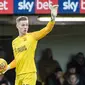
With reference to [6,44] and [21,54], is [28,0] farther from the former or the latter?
[21,54]

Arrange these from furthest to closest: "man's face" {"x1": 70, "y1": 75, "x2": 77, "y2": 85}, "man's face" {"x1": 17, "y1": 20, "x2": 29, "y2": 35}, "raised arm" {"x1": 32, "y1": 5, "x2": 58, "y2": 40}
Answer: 1. "man's face" {"x1": 70, "y1": 75, "x2": 77, "y2": 85}
2. "man's face" {"x1": 17, "y1": 20, "x2": 29, "y2": 35}
3. "raised arm" {"x1": 32, "y1": 5, "x2": 58, "y2": 40}

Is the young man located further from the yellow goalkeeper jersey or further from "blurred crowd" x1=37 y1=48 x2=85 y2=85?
"blurred crowd" x1=37 y1=48 x2=85 y2=85

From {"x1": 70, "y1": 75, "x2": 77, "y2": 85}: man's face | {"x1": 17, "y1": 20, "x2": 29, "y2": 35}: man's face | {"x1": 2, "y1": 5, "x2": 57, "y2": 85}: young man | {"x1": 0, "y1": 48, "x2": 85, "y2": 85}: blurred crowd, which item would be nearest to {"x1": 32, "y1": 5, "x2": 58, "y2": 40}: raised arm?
{"x1": 2, "y1": 5, "x2": 57, "y2": 85}: young man

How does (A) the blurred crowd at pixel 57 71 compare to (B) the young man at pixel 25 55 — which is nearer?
(B) the young man at pixel 25 55

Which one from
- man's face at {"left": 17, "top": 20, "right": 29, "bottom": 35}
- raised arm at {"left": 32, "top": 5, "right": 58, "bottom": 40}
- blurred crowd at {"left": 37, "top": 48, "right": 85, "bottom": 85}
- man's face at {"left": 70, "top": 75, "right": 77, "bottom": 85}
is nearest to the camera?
raised arm at {"left": 32, "top": 5, "right": 58, "bottom": 40}

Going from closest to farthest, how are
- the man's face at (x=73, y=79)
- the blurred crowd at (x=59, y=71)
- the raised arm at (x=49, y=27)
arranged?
the raised arm at (x=49, y=27), the man's face at (x=73, y=79), the blurred crowd at (x=59, y=71)

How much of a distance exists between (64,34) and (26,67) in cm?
636

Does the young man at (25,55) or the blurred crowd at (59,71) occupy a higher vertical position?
the young man at (25,55)

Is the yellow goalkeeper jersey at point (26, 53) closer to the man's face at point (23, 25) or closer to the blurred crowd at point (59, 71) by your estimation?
the man's face at point (23, 25)

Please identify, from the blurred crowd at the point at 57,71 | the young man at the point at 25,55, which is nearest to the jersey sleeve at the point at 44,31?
the young man at the point at 25,55

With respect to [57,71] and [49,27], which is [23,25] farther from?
[57,71]

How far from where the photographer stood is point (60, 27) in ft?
48.9

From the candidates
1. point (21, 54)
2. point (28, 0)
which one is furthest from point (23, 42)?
point (28, 0)

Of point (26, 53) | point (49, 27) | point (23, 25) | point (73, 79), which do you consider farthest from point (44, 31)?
point (73, 79)
